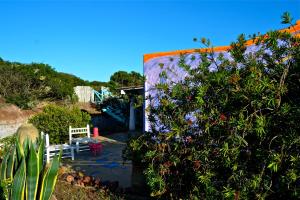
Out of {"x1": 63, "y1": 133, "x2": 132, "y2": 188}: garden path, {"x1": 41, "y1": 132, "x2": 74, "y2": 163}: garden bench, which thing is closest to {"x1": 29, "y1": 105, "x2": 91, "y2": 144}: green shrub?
{"x1": 63, "y1": 133, "x2": 132, "y2": 188}: garden path

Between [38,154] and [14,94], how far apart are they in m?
21.5

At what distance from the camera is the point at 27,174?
4.59 metres

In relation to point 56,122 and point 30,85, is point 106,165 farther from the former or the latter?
point 30,85

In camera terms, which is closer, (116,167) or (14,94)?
(116,167)

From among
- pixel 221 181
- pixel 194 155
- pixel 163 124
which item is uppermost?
pixel 163 124

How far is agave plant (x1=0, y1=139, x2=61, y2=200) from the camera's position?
454 centimetres

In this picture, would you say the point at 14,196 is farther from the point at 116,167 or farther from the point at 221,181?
the point at 116,167

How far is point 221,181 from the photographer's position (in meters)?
4.01

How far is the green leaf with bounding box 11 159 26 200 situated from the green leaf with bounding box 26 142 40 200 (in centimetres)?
6

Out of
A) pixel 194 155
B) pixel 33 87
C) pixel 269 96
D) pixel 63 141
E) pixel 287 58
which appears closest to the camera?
pixel 269 96

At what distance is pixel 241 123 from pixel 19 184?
2.71m

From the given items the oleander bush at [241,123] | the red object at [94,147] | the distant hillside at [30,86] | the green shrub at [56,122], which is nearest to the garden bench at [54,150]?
the red object at [94,147]

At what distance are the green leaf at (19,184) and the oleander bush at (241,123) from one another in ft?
4.83

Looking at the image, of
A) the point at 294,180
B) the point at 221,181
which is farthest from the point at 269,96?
the point at 221,181
